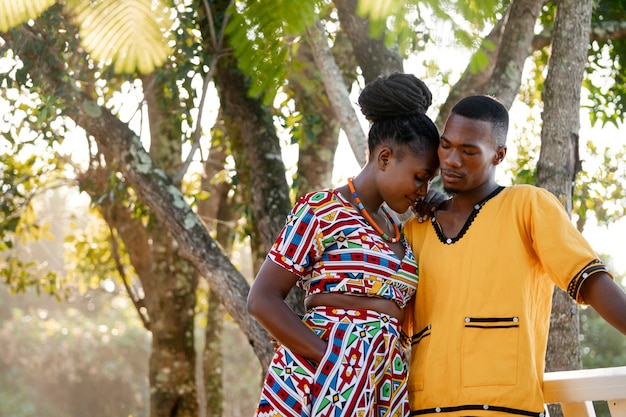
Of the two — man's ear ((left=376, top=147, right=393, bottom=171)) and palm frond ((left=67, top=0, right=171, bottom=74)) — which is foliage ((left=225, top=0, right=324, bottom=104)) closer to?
palm frond ((left=67, top=0, right=171, bottom=74))

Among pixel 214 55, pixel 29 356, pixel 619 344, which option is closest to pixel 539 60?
pixel 214 55

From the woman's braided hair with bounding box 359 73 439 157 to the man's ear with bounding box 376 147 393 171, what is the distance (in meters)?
0.02

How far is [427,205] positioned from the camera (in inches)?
95.9

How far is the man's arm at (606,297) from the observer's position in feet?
6.56

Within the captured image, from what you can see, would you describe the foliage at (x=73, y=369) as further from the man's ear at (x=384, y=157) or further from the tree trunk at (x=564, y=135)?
the man's ear at (x=384, y=157)

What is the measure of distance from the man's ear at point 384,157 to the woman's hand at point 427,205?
18 cm

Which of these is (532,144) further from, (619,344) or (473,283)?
(619,344)

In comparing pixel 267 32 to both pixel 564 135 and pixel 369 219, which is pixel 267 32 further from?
pixel 564 135

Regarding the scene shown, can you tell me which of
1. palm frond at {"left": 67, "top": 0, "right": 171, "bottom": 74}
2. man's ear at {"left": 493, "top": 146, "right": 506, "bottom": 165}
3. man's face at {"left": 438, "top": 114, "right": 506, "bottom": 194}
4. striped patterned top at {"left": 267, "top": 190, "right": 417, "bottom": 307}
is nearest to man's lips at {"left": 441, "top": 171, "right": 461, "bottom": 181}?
man's face at {"left": 438, "top": 114, "right": 506, "bottom": 194}

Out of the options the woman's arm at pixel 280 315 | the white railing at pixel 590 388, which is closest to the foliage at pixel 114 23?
the woman's arm at pixel 280 315

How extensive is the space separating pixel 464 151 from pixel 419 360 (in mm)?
530

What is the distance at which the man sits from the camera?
7.04ft

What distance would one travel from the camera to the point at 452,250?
7.63ft

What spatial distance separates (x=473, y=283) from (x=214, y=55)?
2.71 metres
